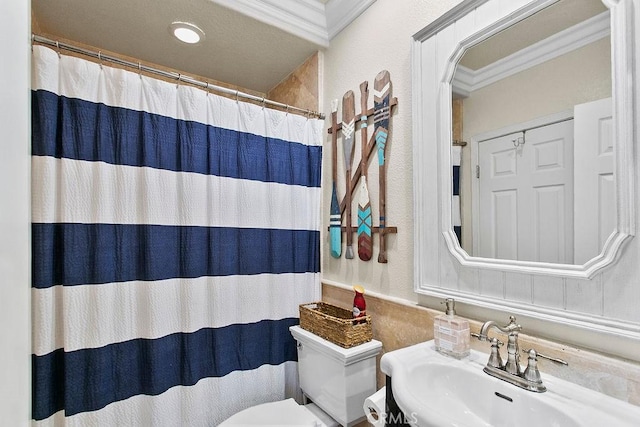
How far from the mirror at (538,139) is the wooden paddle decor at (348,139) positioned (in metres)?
0.54

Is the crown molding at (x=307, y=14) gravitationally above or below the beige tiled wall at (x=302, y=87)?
above

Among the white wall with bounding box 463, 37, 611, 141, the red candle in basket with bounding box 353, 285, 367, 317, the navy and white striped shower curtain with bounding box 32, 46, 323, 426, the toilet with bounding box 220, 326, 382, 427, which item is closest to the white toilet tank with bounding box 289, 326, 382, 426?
the toilet with bounding box 220, 326, 382, 427

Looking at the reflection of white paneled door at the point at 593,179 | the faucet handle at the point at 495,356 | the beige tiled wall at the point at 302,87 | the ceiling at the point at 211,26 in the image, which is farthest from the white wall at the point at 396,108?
the reflection of white paneled door at the point at 593,179

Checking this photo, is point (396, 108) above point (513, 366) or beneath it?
above

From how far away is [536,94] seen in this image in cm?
89

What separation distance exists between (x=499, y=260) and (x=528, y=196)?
214 millimetres

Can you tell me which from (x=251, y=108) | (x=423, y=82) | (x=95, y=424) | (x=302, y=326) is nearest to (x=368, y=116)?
(x=423, y=82)

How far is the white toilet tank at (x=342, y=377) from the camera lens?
1.22 m

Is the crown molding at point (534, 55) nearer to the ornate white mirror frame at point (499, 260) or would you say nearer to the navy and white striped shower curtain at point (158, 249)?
the ornate white mirror frame at point (499, 260)

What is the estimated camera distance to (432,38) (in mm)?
1155

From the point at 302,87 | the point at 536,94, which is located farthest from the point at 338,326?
the point at 302,87

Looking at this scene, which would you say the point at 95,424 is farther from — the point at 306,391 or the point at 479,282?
the point at 479,282

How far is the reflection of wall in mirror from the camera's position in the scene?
79 centimetres
